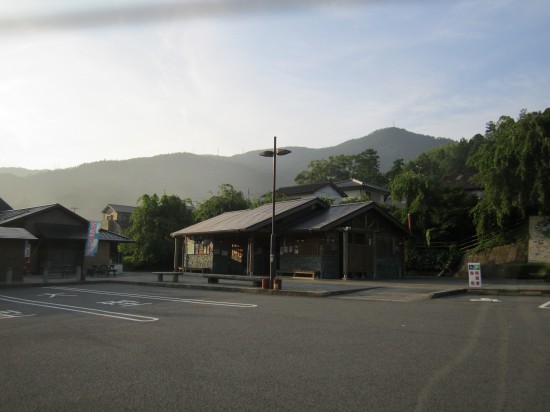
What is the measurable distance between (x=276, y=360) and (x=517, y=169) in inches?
976

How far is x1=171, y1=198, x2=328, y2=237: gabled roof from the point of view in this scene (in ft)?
81.9

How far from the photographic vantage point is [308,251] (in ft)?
82.7

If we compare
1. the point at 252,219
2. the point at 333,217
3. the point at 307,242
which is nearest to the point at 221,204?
the point at 252,219

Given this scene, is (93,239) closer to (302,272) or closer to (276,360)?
(302,272)

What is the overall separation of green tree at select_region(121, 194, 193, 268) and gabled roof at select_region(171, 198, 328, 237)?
10505mm

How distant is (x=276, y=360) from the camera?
20.3 feet

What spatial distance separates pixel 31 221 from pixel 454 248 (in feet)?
92.7

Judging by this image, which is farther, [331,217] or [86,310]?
[331,217]

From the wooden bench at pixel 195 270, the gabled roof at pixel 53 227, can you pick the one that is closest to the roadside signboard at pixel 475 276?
the wooden bench at pixel 195 270

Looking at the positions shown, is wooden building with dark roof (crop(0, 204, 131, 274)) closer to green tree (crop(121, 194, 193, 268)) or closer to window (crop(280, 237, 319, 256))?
green tree (crop(121, 194, 193, 268))

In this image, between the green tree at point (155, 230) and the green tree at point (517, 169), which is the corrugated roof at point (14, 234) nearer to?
the green tree at point (155, 230)

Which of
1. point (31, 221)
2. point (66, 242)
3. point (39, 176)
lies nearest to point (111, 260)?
point (66, 242)

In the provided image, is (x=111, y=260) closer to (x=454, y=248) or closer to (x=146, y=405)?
(x=454, y=248)

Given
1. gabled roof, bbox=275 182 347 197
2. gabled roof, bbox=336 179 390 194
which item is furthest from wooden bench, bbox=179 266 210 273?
gabled roof, bbox=336 179 390 194
